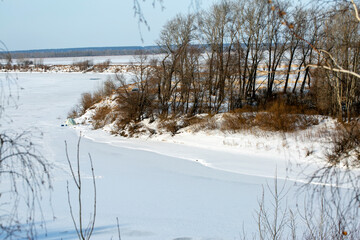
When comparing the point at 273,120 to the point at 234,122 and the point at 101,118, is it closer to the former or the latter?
the point at 234,122

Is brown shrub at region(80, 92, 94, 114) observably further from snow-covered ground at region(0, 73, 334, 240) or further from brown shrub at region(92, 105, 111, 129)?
snow-covered ground at region(0, 73, 334, 240)

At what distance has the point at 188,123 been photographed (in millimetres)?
22172

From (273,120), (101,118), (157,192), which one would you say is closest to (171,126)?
(273,120)

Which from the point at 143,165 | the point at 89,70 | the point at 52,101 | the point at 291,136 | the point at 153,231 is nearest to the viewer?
the point at 153,231

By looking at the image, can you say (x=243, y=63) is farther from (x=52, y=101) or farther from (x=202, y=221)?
(x=52, y=101)

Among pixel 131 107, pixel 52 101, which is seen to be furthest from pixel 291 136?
pixel 52 101

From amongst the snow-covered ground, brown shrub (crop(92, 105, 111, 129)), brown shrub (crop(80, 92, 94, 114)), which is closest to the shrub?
the snow-covered ground

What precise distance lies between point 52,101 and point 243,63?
904 inches

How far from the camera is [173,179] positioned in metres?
12.4

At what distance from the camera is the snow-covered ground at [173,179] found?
7328 millimetres

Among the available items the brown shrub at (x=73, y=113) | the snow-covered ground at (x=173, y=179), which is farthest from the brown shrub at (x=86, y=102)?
the snow-covered ground at (x=173, y=179)

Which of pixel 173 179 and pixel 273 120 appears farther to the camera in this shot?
pixel 273 120

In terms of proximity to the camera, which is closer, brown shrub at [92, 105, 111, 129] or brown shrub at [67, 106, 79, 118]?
brown shrub at [92, 105, 111, 129]

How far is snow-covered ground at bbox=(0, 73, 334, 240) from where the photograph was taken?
7.33 metres
